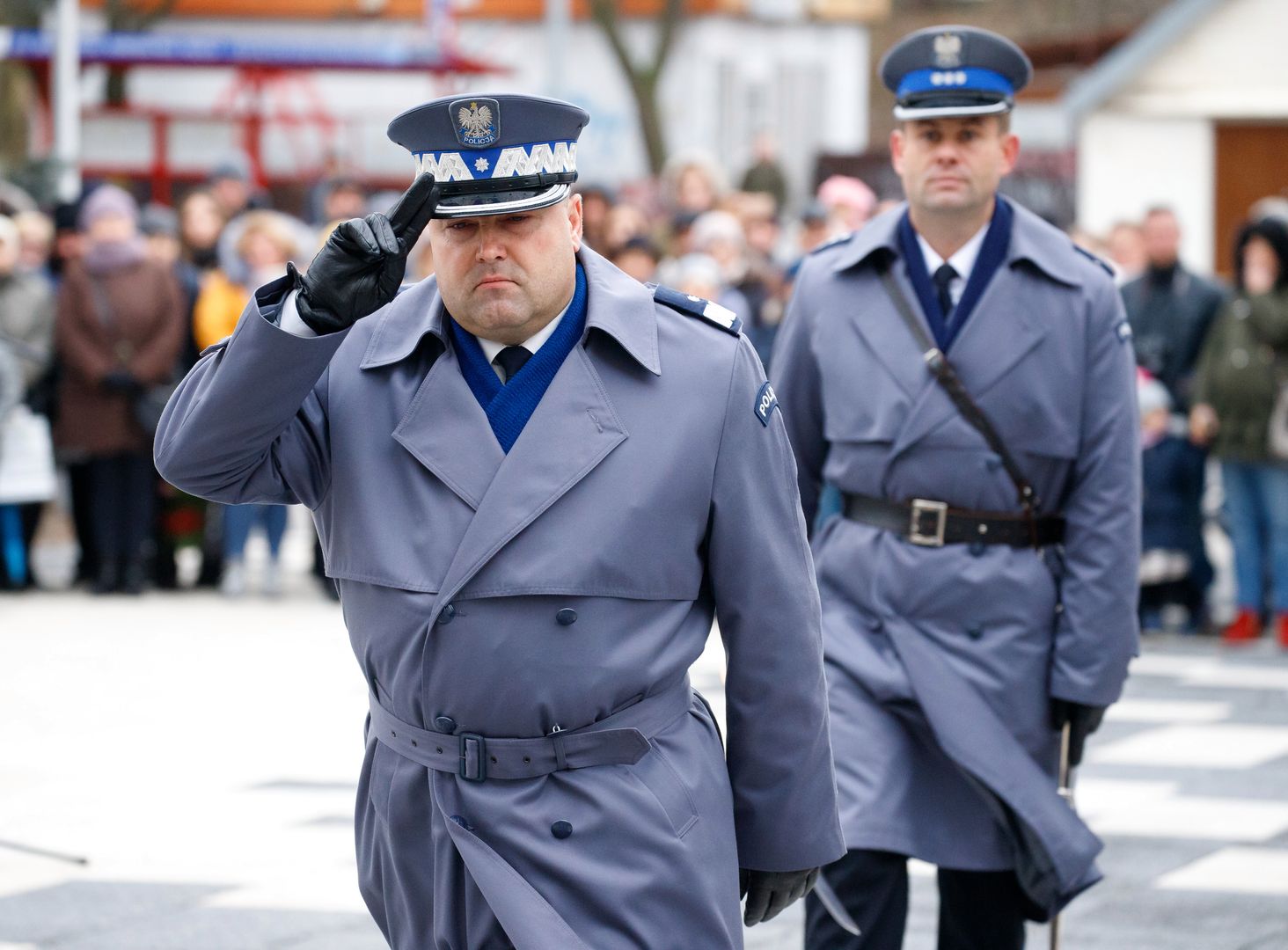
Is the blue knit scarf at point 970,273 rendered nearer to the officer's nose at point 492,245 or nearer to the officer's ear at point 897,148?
the officer's ear at point 897,148

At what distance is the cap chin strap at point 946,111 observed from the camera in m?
5.21

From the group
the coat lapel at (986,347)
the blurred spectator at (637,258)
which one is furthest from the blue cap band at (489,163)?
the blurred spectator at (637,258)

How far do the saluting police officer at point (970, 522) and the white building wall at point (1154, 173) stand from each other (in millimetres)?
15064

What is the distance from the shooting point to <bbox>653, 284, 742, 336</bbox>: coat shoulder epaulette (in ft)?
12.3

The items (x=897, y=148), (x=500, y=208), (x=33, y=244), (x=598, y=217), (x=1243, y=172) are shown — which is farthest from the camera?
(x=1243, y=172)

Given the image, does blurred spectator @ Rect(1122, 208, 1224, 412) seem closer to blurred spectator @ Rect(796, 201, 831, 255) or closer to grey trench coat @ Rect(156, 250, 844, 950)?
blurred spectator @ Rect(796, 201, 831, 255)

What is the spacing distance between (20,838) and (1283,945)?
12.0 feet

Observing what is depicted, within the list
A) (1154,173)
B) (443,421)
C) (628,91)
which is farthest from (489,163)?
(628,91)

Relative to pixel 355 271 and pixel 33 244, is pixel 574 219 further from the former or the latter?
pixel 33 244

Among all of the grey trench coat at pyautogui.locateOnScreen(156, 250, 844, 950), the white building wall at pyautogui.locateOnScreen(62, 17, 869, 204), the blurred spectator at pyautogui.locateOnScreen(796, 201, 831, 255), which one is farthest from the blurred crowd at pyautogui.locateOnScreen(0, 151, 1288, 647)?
the white building wall at pyautogui.locateOnScreen(62, 17, 869, 204)

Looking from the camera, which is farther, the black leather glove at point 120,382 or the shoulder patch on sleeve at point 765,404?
the black leather glove at point 120,382

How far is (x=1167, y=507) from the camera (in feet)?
37.2

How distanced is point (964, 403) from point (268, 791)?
3417 mm

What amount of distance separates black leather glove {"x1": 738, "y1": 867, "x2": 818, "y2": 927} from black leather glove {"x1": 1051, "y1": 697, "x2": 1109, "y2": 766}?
148 centimetres
